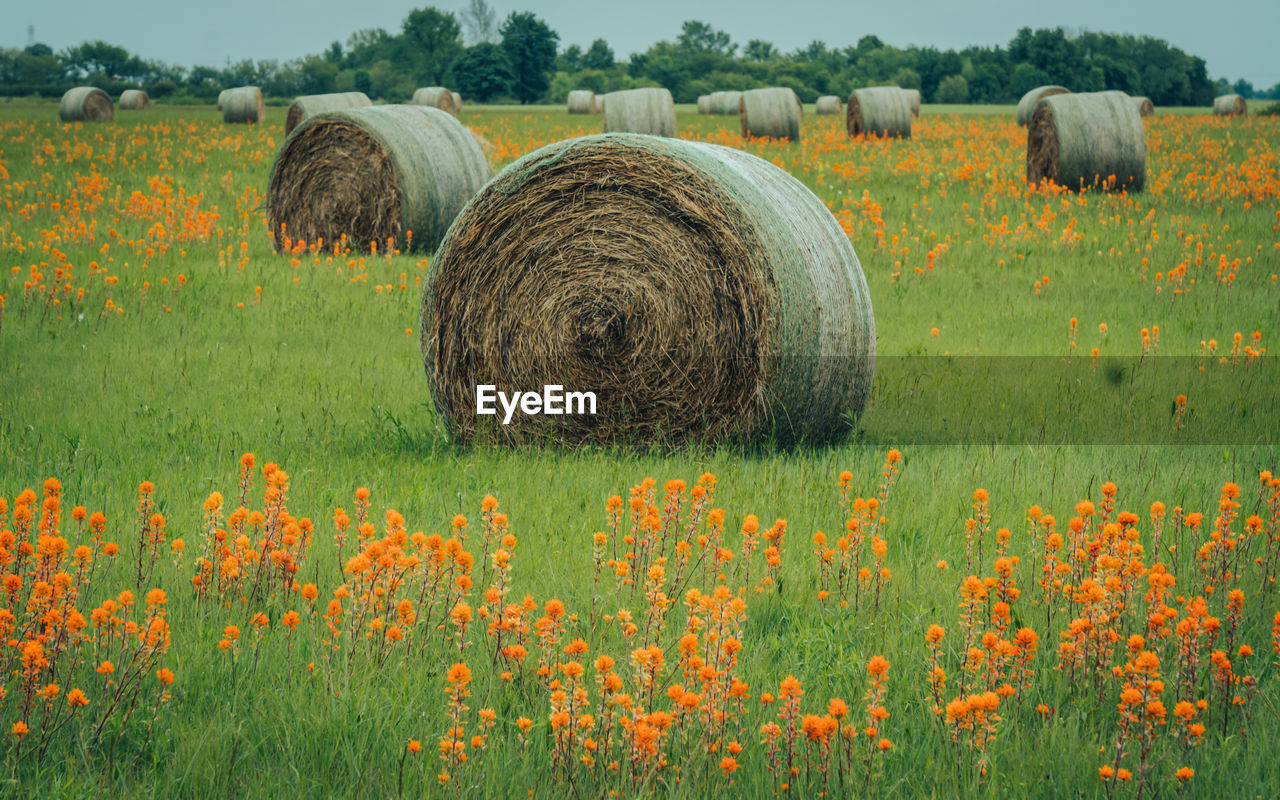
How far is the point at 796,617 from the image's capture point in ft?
13.1

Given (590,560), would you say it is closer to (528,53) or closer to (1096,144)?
(1096,144)

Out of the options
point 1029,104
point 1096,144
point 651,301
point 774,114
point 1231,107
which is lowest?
point 651,301

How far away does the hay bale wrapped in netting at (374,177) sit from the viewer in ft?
42.8

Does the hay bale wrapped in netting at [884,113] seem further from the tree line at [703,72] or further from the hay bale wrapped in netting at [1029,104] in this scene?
the tree line at [703,72]

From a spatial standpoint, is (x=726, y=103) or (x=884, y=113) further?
(x=726, y=103)

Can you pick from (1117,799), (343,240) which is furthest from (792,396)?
(343,240)

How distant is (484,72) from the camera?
86250 millimetres

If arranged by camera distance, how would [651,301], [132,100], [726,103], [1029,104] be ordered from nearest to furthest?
[651,301]
[1029,104]
[132,100]
[726,103]

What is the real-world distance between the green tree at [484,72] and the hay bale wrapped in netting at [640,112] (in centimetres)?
6219

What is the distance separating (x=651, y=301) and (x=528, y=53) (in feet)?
293

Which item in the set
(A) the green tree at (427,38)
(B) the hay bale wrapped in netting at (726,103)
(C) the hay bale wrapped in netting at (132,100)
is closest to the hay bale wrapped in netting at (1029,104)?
(B) the hay bale wrapped in netting at (726,103)

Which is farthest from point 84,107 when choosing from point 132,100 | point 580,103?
point 580,103

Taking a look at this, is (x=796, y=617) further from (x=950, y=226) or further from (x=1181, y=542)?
(x=950, y=226)

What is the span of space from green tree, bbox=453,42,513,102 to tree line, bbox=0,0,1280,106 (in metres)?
0.08
